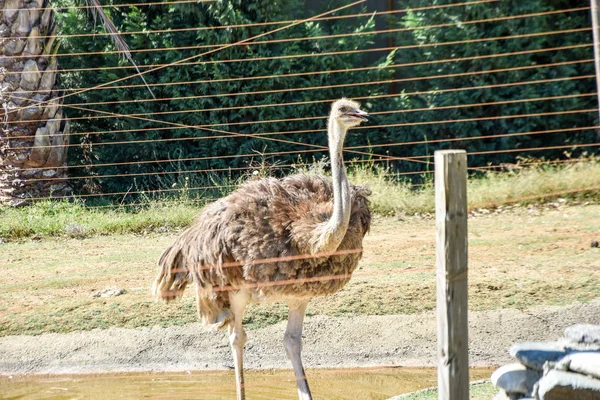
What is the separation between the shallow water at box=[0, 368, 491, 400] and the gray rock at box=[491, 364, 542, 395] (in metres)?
1.56

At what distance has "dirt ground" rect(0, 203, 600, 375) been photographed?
6.60 meters

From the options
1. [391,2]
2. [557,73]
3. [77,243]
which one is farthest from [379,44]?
[77,243]

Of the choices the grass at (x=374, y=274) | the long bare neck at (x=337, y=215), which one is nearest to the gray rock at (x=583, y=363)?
the long bare neck at (x=337, y=215)

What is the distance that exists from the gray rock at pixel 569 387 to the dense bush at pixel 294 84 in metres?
7.19

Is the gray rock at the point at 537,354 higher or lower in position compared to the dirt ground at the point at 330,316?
higher

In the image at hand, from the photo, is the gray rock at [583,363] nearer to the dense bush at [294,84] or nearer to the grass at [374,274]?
the grass at [374,274]

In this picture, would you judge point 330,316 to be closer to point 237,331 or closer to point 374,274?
point 374,274

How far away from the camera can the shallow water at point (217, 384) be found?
6160mm

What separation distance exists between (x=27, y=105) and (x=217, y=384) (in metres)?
5.41

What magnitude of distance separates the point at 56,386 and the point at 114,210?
425cm

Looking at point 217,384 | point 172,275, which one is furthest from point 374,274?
point 172,275

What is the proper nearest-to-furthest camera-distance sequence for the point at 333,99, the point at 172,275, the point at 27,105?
the point at 172,275, the point at 27,105, the point at 333,99

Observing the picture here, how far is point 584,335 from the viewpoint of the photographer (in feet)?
14.9

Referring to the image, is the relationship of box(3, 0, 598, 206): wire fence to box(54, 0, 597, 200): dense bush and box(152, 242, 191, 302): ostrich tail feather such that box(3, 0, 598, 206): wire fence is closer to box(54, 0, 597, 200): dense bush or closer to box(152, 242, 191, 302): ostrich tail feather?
box(54, 0, 597, 200): dense bush
